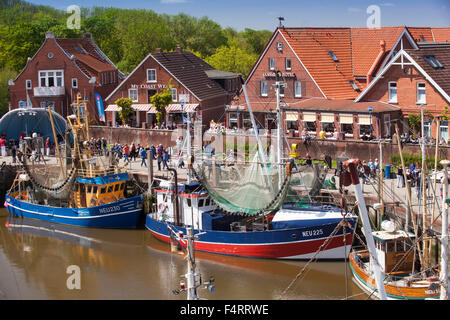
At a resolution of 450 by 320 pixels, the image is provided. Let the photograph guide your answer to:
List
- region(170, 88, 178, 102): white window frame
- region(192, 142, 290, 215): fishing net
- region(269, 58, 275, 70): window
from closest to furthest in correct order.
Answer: region(192, 142, 290, 215): fishing net, region(269, 58, 275, 70): window, region(170, 88, 178, 102): white window frame

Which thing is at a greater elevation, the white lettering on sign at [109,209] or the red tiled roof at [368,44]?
the red tiled roof at [368,44]

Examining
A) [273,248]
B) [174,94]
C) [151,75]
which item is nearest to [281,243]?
[273,248]

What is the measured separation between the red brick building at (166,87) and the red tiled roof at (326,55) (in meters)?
8.87

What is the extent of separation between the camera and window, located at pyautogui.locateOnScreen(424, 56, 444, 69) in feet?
152

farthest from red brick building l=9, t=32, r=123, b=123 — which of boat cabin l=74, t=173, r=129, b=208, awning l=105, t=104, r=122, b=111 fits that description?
boat cabin l=74, t=173, r=129, b=208

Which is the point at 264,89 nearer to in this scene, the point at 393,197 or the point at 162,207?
the point at 162,207

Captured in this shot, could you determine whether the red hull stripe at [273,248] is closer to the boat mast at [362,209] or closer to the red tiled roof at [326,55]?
the boat mast at [362,209]

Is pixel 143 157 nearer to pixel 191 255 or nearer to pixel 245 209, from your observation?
pixel 245 209

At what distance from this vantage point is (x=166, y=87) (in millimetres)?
58219

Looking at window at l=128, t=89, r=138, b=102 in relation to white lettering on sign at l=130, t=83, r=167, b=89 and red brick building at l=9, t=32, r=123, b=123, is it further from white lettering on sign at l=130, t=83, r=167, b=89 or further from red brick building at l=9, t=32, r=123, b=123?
red brick building at l=9, t=32, r=123, b=123

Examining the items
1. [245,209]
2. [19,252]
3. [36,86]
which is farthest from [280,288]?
[36,86]

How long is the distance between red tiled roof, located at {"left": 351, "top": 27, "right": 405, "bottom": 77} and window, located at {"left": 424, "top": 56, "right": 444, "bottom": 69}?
508 cm

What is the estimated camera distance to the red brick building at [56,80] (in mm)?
62500

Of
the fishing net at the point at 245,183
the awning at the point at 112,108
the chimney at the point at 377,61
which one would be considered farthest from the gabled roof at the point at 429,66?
the awning at the point at 112,108
